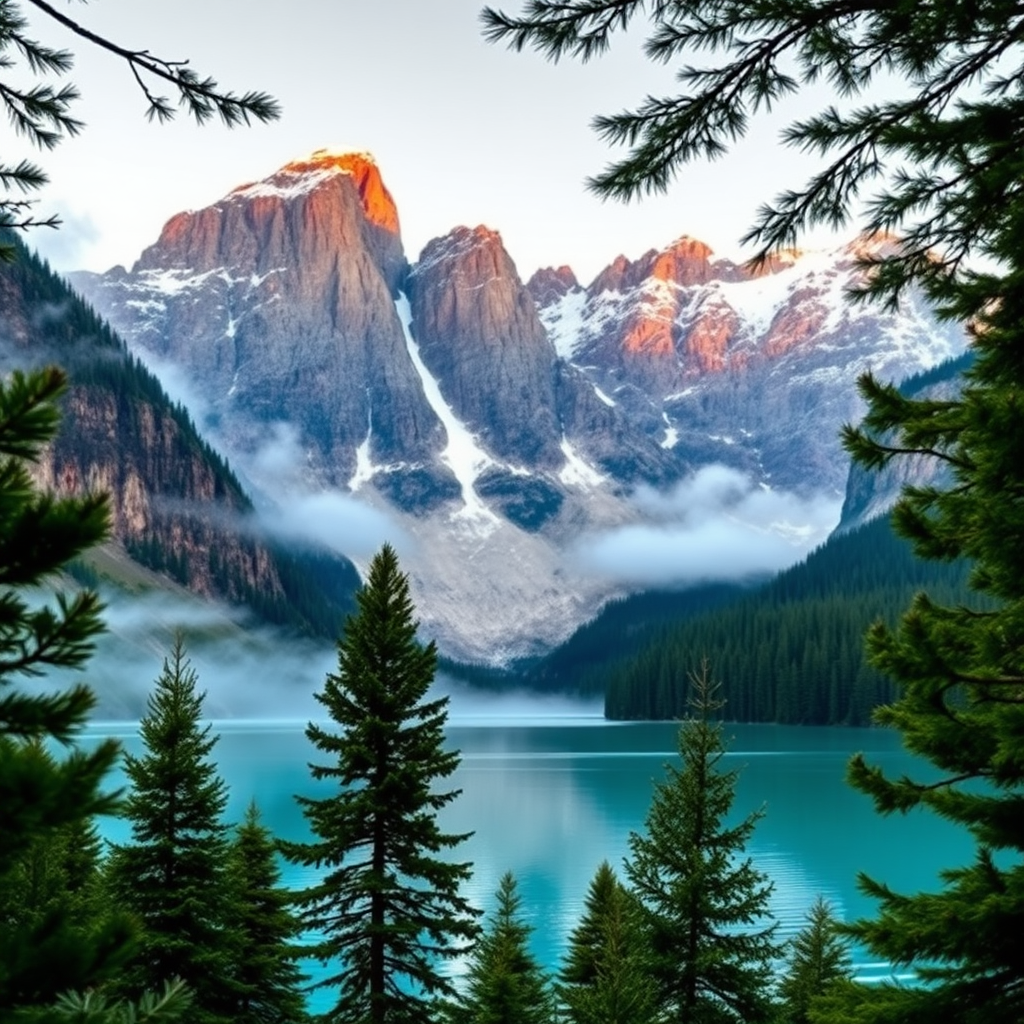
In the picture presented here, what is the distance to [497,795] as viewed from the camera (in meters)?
85.9

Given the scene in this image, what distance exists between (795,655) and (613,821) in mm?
97704

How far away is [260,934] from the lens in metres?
21.3

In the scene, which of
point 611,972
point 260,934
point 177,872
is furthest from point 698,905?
point 260,934

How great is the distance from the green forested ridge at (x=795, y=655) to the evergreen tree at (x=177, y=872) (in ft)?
418

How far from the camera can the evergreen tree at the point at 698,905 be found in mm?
17031

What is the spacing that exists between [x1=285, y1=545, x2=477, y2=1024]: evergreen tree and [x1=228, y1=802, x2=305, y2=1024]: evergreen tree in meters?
1.52

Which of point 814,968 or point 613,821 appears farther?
point 613,821

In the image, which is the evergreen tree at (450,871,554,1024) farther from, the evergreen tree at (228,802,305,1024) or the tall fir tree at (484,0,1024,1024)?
the tall fir tree at (484,0,1024,1024)

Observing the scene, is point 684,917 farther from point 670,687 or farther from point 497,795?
point 670,687

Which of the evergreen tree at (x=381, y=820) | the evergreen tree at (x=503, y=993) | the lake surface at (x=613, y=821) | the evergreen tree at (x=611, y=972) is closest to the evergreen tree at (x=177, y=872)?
the evergreen tree at (x=381, y=820)

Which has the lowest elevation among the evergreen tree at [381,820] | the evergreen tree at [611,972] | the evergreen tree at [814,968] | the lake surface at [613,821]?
the lake surface at [613,821]

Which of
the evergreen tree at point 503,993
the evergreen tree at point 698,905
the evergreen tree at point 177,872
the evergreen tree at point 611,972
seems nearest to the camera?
the evergreen tree at point 611,972

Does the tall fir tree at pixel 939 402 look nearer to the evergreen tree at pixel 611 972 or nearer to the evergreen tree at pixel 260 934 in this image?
the evergreen tree at pixel 611 972

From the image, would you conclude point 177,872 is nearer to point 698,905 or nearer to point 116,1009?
point 698,905
